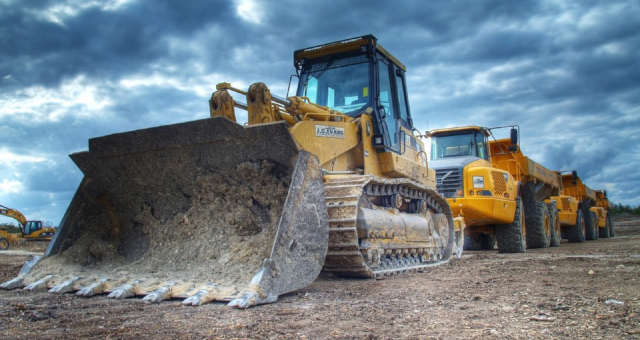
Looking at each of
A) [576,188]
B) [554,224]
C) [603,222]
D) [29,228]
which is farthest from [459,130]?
[29,228]

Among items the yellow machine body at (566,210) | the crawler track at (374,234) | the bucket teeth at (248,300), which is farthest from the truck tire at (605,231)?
the bucket teeth at (248,300)

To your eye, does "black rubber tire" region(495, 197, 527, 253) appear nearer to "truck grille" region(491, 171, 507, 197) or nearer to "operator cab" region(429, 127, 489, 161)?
"truck grille" region(491, 171, 507, 197)

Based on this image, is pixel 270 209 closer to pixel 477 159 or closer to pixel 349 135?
pixel 349 135

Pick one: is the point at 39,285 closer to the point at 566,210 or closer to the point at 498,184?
the point at 498,184

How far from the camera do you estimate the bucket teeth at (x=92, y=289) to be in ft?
13.7

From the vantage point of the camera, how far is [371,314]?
11.0 ft

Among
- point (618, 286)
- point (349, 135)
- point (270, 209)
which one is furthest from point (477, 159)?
point (270, 209)

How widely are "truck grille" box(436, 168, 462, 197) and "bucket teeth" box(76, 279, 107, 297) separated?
7.66 metres

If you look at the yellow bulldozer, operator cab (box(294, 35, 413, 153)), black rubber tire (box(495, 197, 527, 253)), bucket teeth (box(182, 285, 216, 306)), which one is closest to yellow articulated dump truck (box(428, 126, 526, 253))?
black rubber tire (box(495, 197, 527, 253))

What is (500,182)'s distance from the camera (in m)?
10.5

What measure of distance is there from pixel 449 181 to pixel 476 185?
59 cm

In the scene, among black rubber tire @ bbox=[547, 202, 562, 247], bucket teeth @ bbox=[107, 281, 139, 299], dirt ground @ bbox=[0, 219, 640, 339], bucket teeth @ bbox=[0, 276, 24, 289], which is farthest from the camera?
black rubber tire @ bbox=[547, 202, 562, 247]

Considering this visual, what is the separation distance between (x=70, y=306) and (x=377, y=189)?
11.4 feet

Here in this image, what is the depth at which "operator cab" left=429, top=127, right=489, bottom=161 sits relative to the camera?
11828mm
